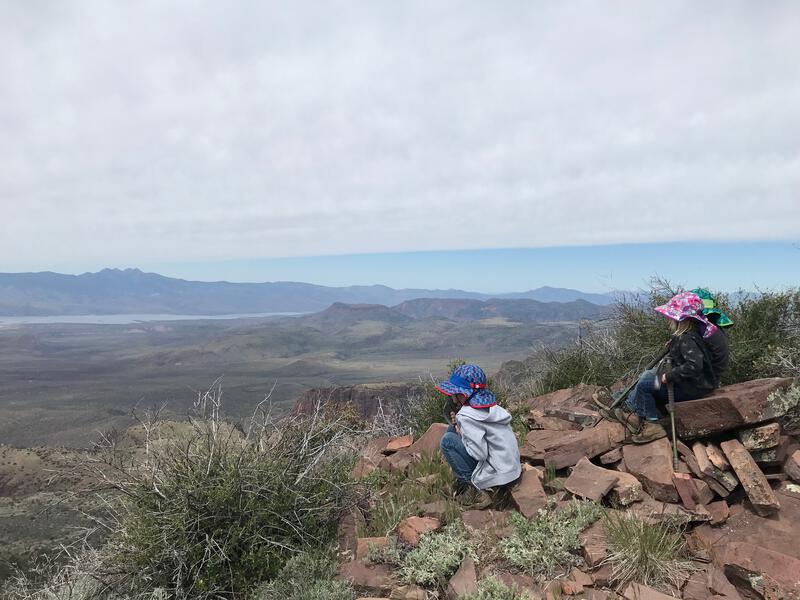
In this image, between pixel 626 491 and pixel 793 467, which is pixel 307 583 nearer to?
pixel 626 491

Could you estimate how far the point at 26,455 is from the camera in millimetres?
33875

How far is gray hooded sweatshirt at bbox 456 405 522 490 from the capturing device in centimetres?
524

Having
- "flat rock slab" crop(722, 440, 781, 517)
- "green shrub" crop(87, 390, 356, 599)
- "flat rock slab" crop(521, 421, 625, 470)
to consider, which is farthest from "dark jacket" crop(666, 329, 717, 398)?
"green shrub" crop(87, 390, 356, 599)

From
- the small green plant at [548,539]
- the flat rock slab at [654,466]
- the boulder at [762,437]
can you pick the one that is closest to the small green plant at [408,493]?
the small green plant at [548,539]

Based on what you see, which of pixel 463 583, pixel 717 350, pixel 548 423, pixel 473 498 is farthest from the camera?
pixel 548 423

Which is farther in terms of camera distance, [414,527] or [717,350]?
[717,350]

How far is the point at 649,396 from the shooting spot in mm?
5531

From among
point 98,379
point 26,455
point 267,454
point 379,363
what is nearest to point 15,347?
point 98,379

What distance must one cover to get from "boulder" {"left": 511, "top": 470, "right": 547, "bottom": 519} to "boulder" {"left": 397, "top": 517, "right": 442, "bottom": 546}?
843 millimetres

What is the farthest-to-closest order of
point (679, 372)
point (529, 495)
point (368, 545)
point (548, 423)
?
1. point (548, 423)
2. point (679, 372)
3. point (529, 495)
4. point (368, 545)

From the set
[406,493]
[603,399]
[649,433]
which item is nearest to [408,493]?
[406,493]

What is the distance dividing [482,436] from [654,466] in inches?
66.5

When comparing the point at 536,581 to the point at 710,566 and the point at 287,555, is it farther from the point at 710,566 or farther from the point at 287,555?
the point at 287,555

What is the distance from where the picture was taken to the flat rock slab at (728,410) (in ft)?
16.0
